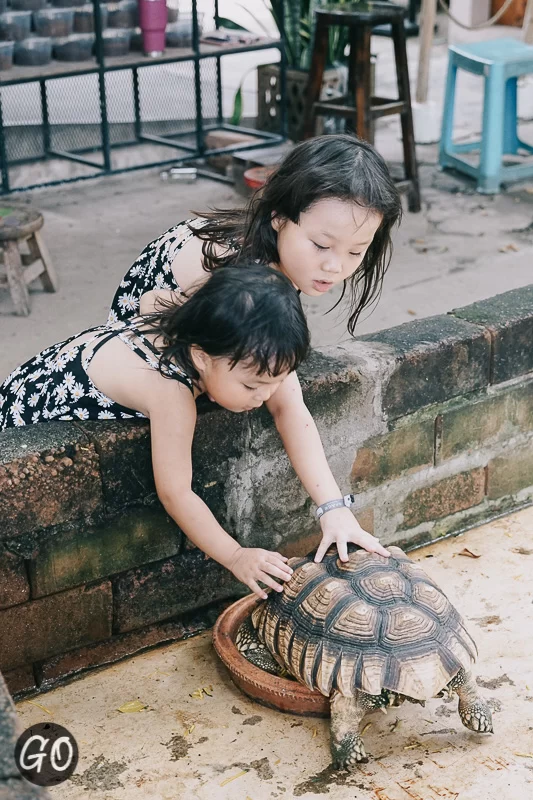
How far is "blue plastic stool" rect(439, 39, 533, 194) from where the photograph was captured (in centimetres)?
652

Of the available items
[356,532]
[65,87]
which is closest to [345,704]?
[356,532]

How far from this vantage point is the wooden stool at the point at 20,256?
491 cm

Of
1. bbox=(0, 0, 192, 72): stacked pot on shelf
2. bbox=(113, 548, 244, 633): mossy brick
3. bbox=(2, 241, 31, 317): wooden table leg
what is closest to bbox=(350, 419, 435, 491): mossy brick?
bbox=(113, 548, 244, 633): mossy brick

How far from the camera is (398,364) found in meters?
3.12

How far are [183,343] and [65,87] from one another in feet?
24.4

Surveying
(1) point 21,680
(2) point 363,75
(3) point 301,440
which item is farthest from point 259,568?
(2) point 363,75

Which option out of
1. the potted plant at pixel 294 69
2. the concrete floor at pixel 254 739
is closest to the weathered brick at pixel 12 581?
the concrete floor at pixel 254 739

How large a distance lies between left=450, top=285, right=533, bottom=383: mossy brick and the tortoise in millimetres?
1045

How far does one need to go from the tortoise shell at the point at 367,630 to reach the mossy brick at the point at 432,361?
0.75 metres

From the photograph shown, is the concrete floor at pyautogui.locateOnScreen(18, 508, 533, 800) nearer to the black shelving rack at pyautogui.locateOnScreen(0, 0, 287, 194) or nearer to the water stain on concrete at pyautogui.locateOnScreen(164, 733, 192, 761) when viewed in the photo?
the water stain on concrete at pyautogui.locateOnScreen(164, 733, 192, 761)

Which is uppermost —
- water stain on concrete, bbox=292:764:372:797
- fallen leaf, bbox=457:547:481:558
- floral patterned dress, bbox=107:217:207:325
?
floral patterned dress, bbox=107:217:207:325

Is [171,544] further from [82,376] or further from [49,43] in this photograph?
[49,43]

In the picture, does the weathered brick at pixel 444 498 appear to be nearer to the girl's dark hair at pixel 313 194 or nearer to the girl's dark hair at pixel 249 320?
the girl's dark hair at pixel 313 194

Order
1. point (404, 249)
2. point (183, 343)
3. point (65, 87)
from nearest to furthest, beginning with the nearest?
point (183, 343) → point (404, 249) → point (65, 87)
